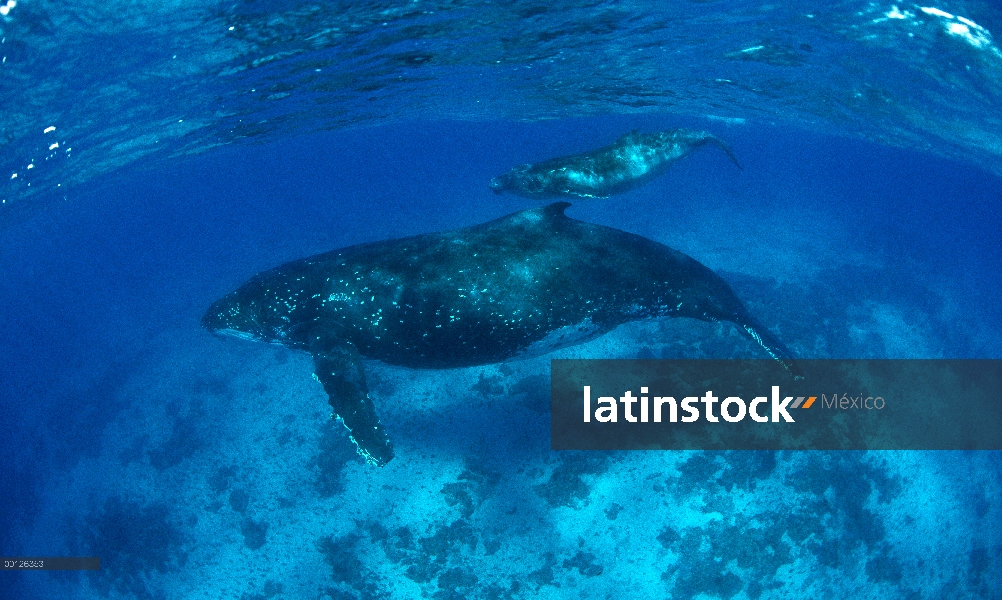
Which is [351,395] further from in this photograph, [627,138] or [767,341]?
[627,138]

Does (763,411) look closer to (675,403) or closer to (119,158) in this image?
(675,403)

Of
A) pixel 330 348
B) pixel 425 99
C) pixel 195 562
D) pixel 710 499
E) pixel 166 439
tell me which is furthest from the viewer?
pixel 425 99

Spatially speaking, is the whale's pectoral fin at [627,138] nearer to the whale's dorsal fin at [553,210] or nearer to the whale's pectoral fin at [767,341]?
the whale's dorsal fin at [553,210]

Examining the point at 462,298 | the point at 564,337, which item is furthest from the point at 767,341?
the point at 462,298

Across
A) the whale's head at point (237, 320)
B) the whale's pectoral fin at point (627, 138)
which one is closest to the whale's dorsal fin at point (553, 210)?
the whale's head at point (237, 320)

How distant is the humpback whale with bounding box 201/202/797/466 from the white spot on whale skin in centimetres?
3

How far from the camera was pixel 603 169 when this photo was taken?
12438 mm

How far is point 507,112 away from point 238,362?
24.2 metres

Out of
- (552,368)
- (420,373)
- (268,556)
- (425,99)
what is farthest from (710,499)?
(425,99)

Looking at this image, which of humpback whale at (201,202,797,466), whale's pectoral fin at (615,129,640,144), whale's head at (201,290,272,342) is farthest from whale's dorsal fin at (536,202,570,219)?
whale's pectoral fin at (615,129,640,144)

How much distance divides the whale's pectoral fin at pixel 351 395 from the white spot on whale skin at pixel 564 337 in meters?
2.75

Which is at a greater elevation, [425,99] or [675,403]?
[425,99]

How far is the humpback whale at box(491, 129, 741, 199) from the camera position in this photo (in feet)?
38.1

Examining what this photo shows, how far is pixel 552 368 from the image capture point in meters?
16.3
